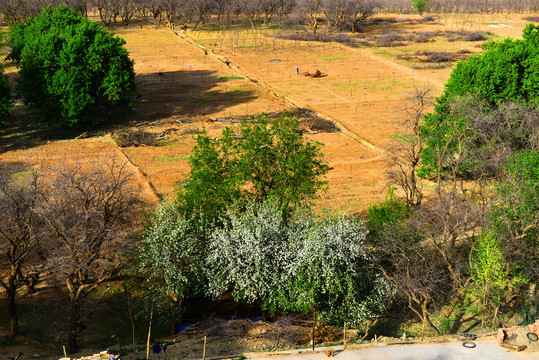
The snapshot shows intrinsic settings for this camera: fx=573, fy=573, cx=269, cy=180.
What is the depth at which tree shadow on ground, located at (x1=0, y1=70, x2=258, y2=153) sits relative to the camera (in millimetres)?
51062

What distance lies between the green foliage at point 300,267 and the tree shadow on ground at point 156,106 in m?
29.9

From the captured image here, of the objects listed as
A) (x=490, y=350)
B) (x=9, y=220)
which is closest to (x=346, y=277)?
(x=490, y=350)

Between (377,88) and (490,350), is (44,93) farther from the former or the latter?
(490,350)

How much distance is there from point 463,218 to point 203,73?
51.7m

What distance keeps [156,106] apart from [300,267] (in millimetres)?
38798

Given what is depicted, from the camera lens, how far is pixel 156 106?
2334 inches

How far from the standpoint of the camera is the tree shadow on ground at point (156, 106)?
51.1 m

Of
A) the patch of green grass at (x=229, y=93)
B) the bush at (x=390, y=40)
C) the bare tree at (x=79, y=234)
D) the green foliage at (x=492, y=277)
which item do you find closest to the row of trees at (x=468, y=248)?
the green foliage at (x=492, y=277)

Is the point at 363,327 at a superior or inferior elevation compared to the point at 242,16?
inferior

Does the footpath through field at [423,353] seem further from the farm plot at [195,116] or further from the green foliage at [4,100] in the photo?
the green foliage at [4,100]

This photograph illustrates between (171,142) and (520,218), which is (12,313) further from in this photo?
(171,142)

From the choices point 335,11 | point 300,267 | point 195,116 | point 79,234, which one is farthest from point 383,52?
point 79,234

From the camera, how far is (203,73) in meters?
73.2

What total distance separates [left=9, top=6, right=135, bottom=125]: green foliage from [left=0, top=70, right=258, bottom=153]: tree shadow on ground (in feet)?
5.45
